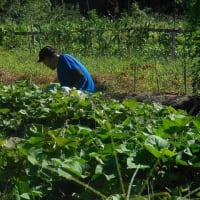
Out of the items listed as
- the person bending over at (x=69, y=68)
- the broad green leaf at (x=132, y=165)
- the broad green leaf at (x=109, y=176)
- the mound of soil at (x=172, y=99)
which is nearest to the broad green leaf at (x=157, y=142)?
the broad green leaf at (x=132, y=165)

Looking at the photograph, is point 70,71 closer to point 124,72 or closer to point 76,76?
point 76,76

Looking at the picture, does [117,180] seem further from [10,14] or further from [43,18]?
[10,14]

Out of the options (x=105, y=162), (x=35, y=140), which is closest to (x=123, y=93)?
(x=35, y=140)

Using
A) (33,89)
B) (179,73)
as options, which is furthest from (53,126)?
(179,73)

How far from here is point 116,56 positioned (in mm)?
16281

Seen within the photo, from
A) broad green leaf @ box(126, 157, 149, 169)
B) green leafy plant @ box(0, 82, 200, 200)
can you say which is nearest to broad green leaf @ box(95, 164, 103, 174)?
green leafy plant @ box(0, 82, 200, 200)

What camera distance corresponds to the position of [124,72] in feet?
42.2

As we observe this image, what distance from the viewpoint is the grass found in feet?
38.3

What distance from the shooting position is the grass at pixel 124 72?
1166cm

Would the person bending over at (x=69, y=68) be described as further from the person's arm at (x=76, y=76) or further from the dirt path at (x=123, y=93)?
the dirt path at (x=123, y=93)

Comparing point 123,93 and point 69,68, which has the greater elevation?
point 69,68

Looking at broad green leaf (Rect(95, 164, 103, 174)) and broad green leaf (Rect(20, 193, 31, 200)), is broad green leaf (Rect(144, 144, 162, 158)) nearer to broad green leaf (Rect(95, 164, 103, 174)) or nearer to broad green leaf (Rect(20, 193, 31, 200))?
broad green leaf (Rect(95, 164, 103, 174))

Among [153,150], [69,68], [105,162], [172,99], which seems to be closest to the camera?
[153,150]

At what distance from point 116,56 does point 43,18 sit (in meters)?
10.5
